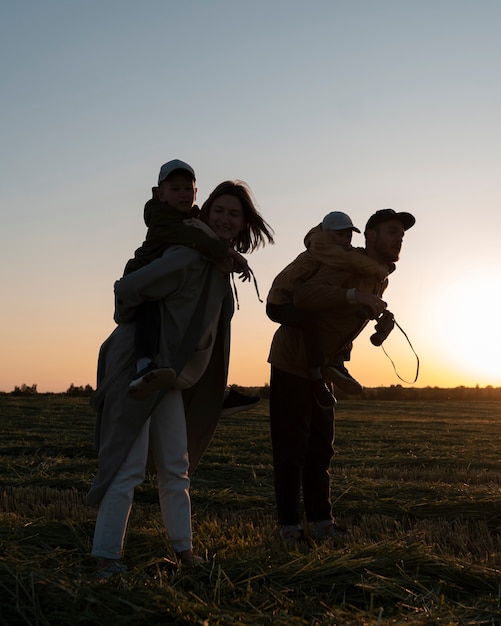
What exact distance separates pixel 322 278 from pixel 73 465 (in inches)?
162

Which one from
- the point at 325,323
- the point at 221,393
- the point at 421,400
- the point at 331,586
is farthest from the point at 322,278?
the point at 421,400

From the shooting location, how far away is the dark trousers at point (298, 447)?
4.85 meters

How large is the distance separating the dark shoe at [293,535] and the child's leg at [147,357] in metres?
1.53

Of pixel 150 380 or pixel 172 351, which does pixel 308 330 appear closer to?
pixel 172 351

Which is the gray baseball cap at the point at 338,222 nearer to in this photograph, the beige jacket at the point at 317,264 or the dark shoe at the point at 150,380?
the beige jacket at the point at 317,264

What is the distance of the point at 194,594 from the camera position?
2.93 meters

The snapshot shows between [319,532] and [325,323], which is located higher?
[325,323]

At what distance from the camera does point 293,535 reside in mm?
4668

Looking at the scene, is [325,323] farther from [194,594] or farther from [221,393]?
[194,594]

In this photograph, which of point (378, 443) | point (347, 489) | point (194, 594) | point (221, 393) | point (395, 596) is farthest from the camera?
point (378, 443)

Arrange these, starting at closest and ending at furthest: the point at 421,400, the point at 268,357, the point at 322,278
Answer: the point at 322,278 < the point at 268,357 < the point at 421,400

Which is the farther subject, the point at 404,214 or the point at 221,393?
the point at 404,214

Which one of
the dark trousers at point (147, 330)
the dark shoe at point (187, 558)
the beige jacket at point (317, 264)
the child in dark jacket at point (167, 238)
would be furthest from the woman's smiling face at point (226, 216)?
the dark shoe at point (187, 558)

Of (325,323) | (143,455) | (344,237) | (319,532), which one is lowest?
(319,532)
